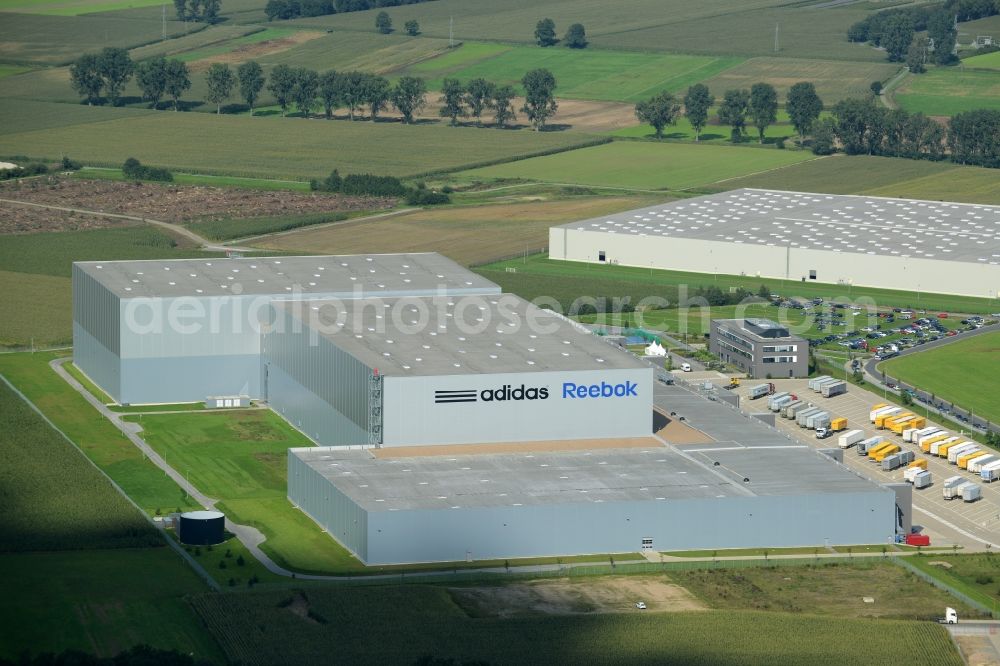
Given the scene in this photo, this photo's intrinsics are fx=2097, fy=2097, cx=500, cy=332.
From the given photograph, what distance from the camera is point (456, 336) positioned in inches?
4031

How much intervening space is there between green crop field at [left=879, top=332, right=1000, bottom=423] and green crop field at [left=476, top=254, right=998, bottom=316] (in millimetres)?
13832

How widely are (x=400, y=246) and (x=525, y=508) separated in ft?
244

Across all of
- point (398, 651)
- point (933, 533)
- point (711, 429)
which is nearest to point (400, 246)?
point (711, 429)

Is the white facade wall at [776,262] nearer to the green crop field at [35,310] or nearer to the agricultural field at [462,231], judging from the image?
the agricultural field at [462,231]

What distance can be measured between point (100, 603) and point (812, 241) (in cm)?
8633

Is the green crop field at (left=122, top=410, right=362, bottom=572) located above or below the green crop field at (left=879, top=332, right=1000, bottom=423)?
A: below

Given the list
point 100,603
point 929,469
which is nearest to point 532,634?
point 100,603

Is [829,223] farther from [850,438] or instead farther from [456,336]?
[456,336]

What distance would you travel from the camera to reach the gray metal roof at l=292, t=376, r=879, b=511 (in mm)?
84438

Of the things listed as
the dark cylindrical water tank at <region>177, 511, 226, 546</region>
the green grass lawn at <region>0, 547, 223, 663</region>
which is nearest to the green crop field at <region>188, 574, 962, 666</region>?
the green grass lawn at <region>0, 547, 223, 663</region>

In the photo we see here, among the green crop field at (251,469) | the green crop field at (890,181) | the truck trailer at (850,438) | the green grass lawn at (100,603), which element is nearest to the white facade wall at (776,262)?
the green crop field at (890,181)

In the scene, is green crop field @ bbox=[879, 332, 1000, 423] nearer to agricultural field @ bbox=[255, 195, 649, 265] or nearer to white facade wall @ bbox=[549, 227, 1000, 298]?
white facade wall @ bbox=[549, 227, 1000, 298]

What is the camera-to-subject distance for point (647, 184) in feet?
626

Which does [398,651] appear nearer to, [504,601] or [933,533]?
[504,601]
